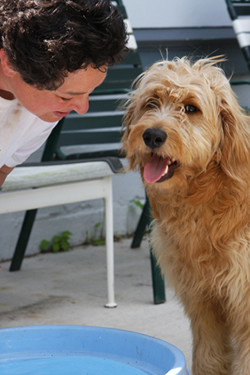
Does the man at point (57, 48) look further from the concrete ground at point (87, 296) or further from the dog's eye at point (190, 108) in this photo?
the concrete ground at point (87, 296)

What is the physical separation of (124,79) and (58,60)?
238 cm

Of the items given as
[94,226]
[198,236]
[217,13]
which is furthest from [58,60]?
[217,13]

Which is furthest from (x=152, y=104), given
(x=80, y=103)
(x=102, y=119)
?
(x=102, y=119)

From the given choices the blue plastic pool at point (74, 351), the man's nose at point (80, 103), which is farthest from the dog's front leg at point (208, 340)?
the man's nose at point (80, 103)

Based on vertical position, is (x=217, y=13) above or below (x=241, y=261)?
below

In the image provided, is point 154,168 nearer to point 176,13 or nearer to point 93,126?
point 93,126

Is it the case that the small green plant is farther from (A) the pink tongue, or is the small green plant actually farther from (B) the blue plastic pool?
(A) the pink tongue

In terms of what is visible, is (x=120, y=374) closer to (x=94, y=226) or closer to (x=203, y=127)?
(x=203, y=127)

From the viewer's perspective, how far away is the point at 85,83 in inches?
62.6

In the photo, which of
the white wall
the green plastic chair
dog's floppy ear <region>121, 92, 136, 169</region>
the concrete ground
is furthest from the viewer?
the white wall

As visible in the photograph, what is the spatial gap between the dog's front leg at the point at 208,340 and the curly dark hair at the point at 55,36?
3.78 ft

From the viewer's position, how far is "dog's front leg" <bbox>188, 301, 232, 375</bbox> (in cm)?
217

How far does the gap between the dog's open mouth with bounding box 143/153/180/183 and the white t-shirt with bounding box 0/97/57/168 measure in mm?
520

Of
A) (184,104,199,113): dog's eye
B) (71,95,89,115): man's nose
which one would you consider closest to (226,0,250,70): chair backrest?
(184,104,199,113): dog's eye
